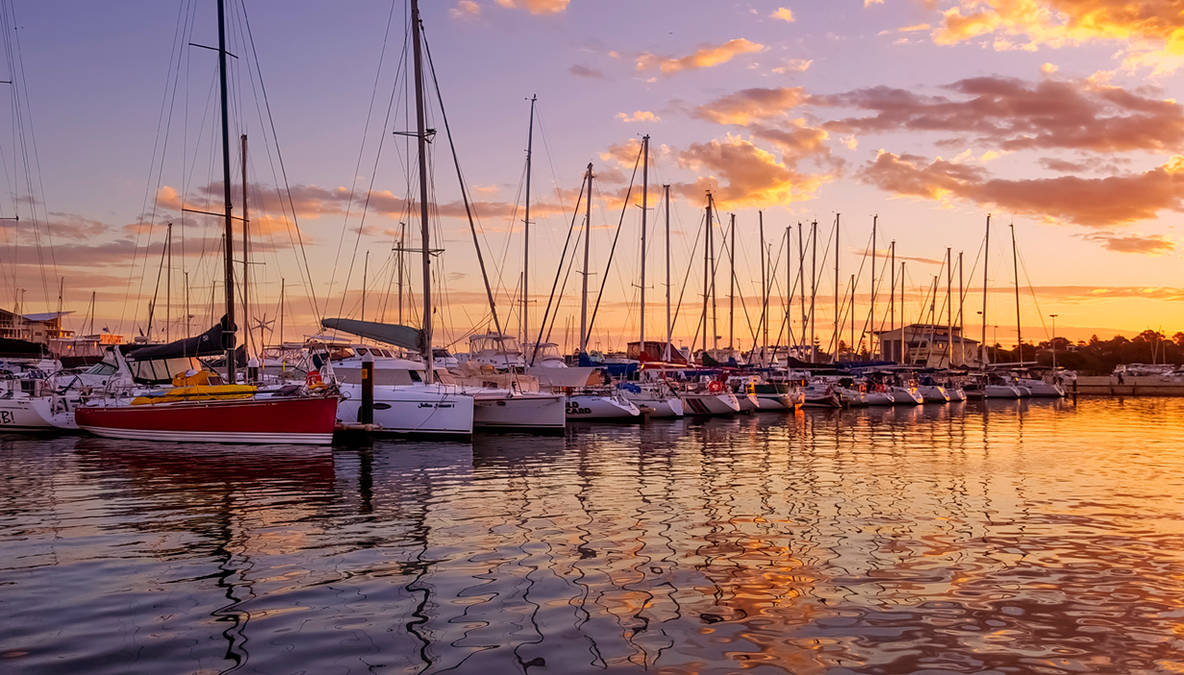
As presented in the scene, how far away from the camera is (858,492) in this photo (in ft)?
70.0

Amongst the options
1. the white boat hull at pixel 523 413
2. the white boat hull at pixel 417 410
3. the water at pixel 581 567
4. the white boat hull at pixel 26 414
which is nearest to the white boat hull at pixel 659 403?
the white boat hull at pixel 523 413

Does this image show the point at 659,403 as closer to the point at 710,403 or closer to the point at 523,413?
the point at 710,403

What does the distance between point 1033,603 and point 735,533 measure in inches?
214

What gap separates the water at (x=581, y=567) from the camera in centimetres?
907

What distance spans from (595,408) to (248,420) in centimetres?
1931

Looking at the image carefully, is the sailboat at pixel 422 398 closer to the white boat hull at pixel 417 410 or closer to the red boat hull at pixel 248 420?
the white boat hull at pixel 417 410

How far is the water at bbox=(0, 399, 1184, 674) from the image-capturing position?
357 inches

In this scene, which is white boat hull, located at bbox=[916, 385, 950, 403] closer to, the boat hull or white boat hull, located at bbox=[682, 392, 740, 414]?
white boat hull, located at bbox=[682, 392, 740, 414]

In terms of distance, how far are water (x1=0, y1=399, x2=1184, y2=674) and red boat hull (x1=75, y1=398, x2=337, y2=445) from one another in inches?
162

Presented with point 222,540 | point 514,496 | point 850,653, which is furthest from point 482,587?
point 514,496

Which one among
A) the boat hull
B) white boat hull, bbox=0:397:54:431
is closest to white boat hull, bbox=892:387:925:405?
the boat hull

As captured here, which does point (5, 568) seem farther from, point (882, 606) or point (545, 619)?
point (882, 606)

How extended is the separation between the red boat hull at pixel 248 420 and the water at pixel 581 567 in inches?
162

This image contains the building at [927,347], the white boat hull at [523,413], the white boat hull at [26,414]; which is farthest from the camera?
the building at [927,347]
